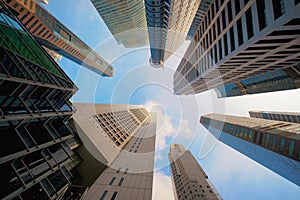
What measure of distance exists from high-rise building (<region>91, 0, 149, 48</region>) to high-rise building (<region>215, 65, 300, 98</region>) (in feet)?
281

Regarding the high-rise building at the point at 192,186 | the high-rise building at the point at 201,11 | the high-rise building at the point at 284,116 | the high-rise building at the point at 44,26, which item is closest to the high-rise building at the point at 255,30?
the high-rise building at the point at 201,11

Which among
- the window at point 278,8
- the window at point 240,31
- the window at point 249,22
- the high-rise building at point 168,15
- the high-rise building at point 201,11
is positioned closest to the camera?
the window at point 278,8

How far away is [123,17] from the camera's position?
346 ft

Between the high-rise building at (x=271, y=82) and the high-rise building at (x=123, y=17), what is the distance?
85.8 metres

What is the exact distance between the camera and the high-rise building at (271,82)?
183 ft

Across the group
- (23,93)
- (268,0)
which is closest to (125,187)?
(23,93)

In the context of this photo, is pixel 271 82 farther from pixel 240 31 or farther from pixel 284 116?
pixel 284 116

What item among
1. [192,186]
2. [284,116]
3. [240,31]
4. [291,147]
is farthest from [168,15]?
[284,116]

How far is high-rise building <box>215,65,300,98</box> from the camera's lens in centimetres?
5567

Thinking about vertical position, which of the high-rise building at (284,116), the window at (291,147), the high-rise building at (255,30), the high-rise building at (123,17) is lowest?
the high-rise building at (284,116)

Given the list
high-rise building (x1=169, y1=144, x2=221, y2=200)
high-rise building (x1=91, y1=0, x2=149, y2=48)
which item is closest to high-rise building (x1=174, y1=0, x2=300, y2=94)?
high-rise building (x1=169, y1=144, x2=221, y2=200)

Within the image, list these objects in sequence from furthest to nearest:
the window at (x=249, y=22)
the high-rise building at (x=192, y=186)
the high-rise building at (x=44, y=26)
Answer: the high-rise building at (x=192, y=186), the high-rise building at (x=44, y=26), the window at (x=249, y=22)

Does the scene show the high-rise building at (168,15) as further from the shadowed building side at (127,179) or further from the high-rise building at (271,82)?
the shadowed building side at (127,179)

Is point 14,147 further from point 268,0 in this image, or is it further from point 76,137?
point 268,0
